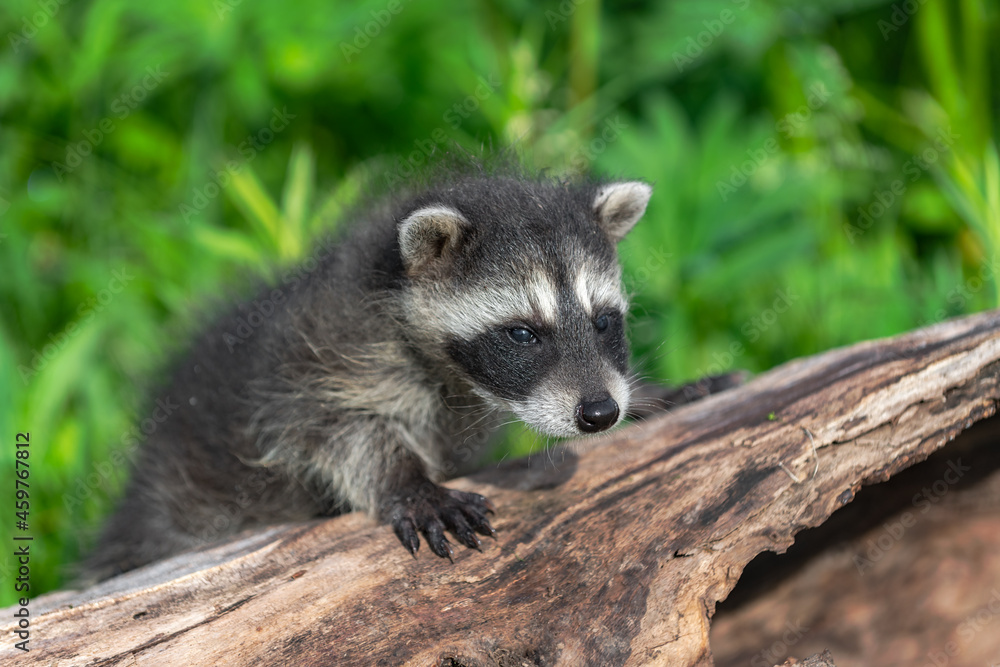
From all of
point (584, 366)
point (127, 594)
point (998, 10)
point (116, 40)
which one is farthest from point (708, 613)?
point (116, 40)

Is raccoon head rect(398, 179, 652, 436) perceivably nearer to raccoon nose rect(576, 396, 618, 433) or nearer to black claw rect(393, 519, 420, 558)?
raccoon nose rect(576, 396, 618, 433)

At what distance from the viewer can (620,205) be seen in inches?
156

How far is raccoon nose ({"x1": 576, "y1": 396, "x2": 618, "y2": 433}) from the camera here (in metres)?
3.24

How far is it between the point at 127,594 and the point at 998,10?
278 inches

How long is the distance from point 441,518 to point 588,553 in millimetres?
614

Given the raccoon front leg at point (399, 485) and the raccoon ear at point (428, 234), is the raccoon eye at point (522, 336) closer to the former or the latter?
the raccoon ear at point (428, 234)

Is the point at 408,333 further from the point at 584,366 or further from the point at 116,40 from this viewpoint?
the point at 116,40

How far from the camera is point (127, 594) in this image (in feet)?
10.0

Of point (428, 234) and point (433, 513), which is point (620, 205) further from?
point (433, 513)

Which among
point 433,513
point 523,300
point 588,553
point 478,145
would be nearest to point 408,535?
point 433,513

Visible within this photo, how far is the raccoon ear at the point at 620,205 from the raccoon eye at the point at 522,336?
29.9 inches

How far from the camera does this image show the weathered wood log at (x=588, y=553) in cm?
288

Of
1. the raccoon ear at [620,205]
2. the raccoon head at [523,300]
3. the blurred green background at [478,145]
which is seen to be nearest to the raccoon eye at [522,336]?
the raccoon head at [523,300]

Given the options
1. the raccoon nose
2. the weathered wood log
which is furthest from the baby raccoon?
the weathered wood log
